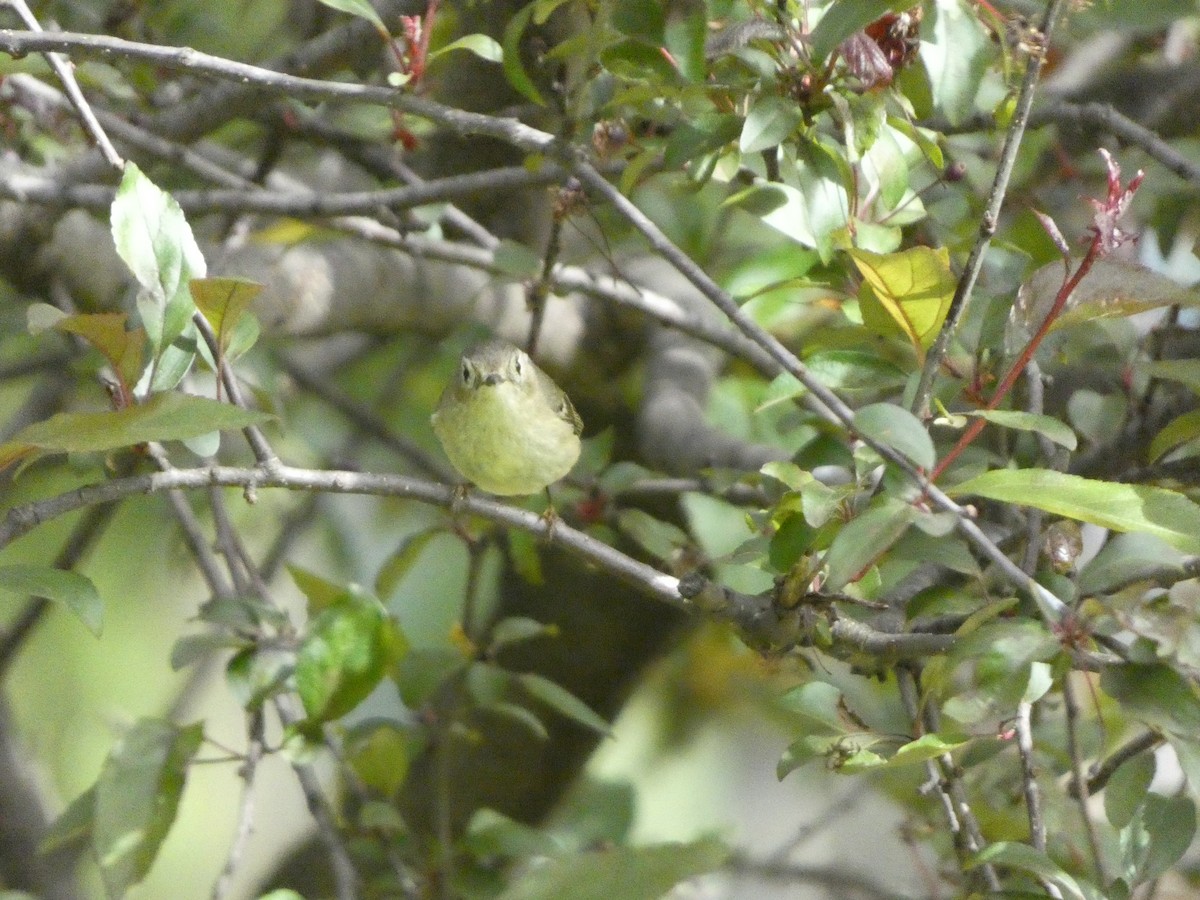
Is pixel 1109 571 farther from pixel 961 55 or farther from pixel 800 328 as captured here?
pixel 800 328

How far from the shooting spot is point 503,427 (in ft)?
7.29

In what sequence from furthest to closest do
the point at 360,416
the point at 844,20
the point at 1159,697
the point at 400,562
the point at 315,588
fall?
the point at 360,416 → the point at 400,562 → the point at 315,588 → the point at 844,20 → the point at 1159,697

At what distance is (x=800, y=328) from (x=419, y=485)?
5.05ft

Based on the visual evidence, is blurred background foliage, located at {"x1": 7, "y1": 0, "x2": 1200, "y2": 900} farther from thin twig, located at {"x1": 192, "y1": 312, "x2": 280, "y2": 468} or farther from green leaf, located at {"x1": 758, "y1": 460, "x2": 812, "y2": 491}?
thin twig, located at {"x1": 192, "y1": 312, "x2": 280, "y2": 468}

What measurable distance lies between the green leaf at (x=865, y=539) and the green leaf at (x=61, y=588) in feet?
2.50

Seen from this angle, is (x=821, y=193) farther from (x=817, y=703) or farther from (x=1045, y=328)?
(x=817, y=703)

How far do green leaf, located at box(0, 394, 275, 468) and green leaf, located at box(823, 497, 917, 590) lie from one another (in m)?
0.53

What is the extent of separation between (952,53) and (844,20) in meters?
0.31

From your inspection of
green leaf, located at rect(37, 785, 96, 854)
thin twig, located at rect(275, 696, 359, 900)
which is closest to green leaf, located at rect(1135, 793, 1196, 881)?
thin twig, located at rect(275, 696, 359, 900)

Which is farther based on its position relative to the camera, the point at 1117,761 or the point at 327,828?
the point at 327,828

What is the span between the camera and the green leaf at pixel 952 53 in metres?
1.59

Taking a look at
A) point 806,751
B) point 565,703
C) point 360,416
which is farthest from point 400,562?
point 806,751

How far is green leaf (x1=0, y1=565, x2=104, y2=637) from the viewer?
52.3 inches

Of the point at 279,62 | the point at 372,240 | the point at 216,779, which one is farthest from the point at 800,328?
the point at 216,779
